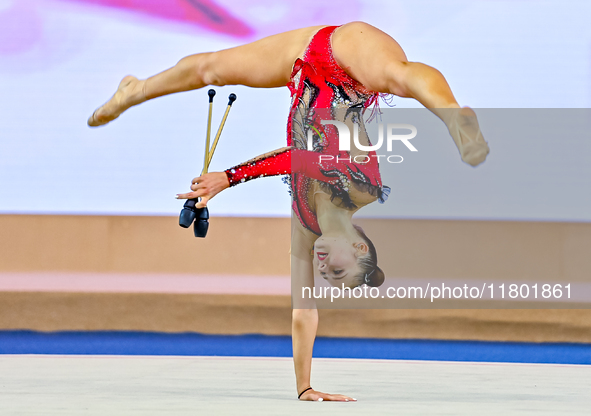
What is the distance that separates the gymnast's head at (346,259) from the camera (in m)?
2.11

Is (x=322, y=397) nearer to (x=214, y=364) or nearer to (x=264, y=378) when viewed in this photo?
(x=264, y=378)

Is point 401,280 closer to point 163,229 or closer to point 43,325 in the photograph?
point 163,229

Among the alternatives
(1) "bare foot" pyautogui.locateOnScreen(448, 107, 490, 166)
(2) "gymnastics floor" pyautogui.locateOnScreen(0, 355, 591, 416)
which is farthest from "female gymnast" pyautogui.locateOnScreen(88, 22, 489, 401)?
(1) "bare foot" pyautogui.locateOnScreen(448, 107, 490, 166)

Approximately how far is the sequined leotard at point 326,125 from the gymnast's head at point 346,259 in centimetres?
11

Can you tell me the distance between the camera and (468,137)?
4.60ft

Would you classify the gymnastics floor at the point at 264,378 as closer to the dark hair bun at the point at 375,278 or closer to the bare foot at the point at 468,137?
the dark hair bun at the point at 375,278

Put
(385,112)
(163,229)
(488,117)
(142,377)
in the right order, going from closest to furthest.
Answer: (385,112) → (142,377) → (488,117) → (163,229)

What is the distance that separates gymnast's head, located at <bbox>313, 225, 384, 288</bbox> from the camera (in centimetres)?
211

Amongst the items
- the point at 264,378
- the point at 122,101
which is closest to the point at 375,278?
the point at 264,378

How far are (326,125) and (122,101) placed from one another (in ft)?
2.20

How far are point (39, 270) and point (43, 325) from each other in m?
0.56

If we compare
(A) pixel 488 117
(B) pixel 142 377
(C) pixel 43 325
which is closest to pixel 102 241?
(C) pixel 43 325

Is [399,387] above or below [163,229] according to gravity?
below

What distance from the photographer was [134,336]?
4.06 m
